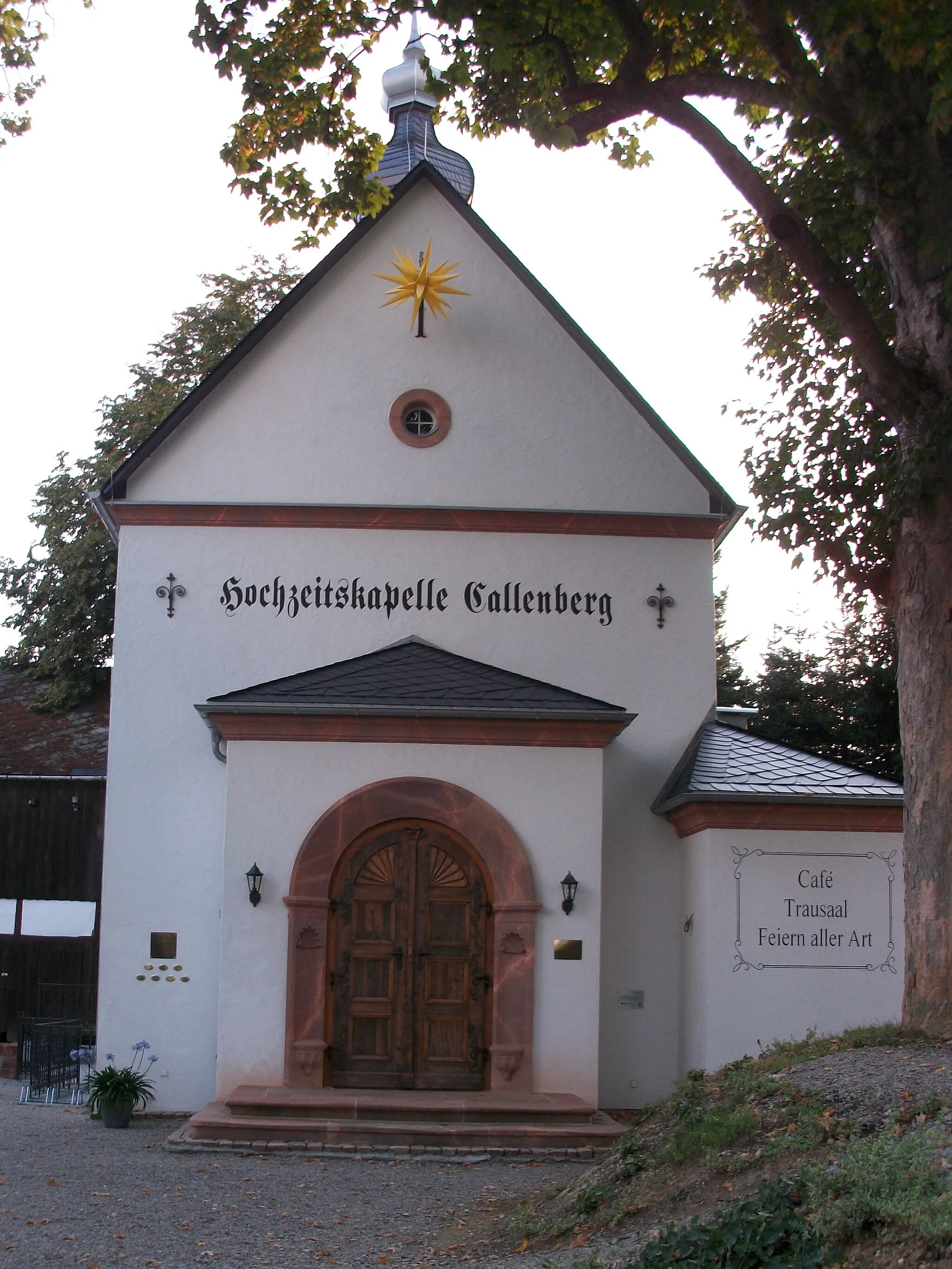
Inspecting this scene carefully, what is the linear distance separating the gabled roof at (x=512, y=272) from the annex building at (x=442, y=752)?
0.12 ft

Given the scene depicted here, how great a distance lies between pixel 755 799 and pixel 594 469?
393 centimetres

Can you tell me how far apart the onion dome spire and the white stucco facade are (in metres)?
5.80

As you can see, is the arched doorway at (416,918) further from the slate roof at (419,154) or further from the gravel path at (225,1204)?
the slate roof at (419,154)

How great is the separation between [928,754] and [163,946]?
7745 mm

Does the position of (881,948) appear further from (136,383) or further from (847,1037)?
(136,383)

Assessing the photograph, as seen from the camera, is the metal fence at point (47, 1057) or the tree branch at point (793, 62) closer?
the tree branch at point (793, 62)

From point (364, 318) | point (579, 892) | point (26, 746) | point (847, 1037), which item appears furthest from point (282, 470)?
point (26, 746)

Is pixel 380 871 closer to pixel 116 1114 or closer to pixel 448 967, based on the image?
pixel 448 967

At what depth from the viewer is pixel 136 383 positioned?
28.7 metres

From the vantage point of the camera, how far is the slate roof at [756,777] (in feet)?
41.8

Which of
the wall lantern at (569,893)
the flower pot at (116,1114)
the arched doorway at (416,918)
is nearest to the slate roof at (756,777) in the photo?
the wall lantern at (569,893)

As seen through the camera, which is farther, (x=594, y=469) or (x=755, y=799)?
(x=594, y=469)

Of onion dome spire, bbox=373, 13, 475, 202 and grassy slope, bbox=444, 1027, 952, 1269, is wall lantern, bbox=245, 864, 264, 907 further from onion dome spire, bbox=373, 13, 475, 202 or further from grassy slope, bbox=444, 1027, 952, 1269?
onion dome spire, bbox=373, 13, 475, 202

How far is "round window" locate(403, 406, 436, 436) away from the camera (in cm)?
1446
